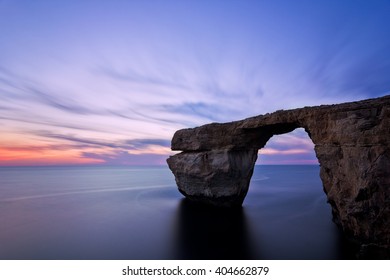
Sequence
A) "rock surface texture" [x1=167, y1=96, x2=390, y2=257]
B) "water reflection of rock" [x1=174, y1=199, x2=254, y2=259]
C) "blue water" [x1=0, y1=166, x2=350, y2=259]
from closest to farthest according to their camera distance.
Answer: "rock surface texture" [x1=167, y1=96, x2=390, y2=257] < "water reflection of rock" [x1=174, y1=199, x2=254, y2=259] < "blue water" [x1=0, y1=166, x2=350, y2=259]

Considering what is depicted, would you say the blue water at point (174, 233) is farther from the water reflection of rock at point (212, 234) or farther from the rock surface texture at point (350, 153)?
the rock surface texture at point (350, 153)

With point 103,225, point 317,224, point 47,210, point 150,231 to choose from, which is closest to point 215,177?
point 150,231

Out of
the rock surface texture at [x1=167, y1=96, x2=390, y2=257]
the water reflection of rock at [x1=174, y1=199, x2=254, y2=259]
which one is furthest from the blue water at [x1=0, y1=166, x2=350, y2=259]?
the rock surface texture at [x1=167, y1=96, x2=390, y2=257]

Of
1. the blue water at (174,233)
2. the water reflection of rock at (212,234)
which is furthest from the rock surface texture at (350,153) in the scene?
the water reflection of rock at (212,234)

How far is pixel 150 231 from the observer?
14.1 metres

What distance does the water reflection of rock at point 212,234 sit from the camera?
10.6 meters

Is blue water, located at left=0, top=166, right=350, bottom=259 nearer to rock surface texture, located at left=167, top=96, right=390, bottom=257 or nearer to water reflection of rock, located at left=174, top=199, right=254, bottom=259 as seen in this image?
water reflection of rock, located at left=174, top=199, right=254, bottom=259

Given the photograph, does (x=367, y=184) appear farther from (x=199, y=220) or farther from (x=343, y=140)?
(x=199, y=220)

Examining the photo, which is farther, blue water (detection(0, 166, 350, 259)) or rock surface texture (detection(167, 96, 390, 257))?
blue water (detection(0, 166, 350, 259))

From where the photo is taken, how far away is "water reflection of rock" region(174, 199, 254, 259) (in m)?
10.6

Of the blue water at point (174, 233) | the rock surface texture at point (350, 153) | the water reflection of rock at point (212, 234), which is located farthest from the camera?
the blue water at point (174, 233)

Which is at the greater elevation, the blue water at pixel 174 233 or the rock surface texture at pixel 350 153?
the rock surface texture at pixel 350 153

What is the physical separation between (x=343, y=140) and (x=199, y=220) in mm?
9882

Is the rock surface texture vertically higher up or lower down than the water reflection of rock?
higher up
